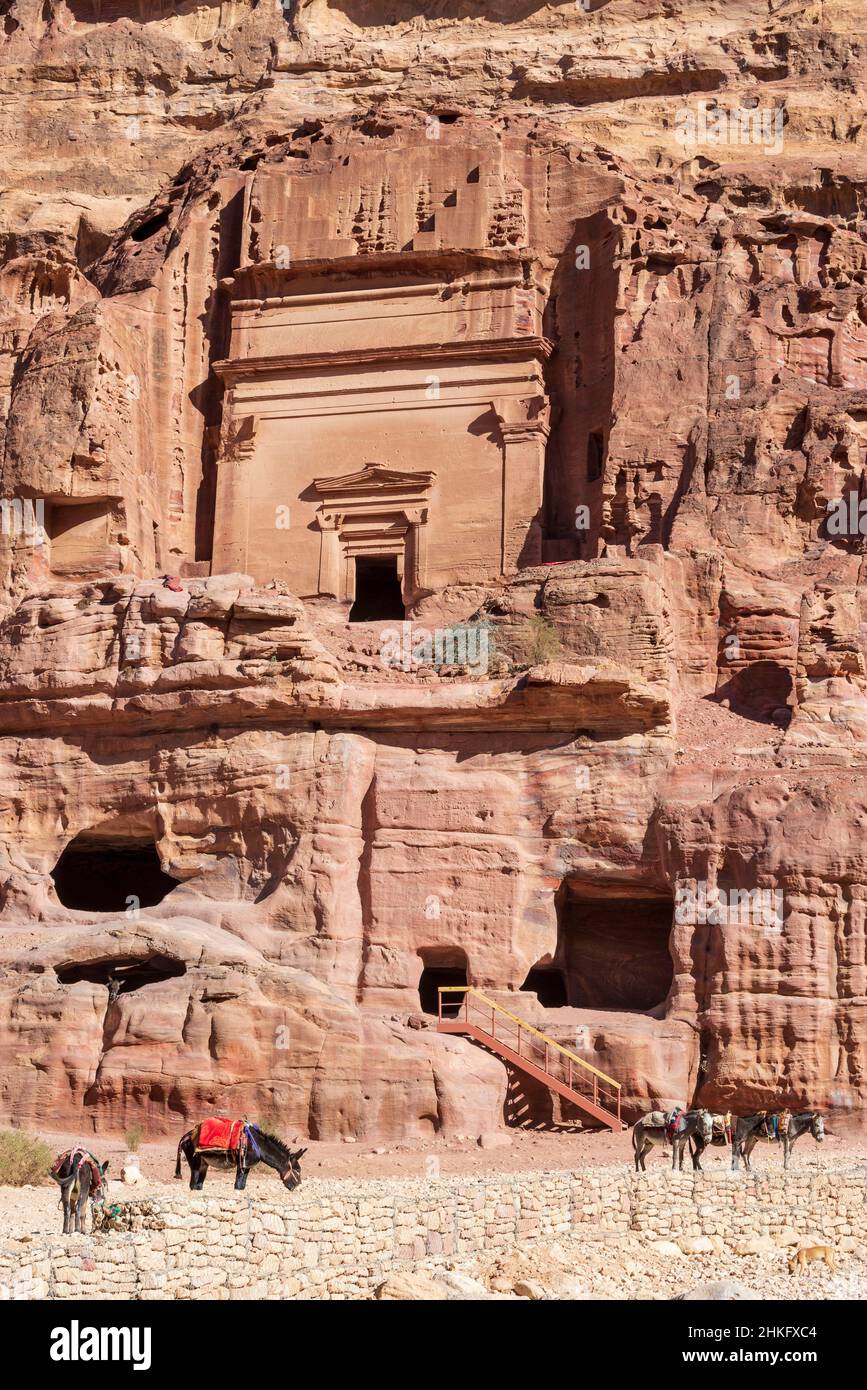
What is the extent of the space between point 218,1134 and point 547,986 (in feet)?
35.9

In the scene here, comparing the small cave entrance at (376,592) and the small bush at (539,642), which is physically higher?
the small cave entrance at (376,592)

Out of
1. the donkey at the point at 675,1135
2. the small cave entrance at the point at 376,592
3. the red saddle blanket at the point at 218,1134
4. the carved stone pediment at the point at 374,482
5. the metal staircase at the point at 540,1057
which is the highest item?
the carved stone pediment at the point at 374,482

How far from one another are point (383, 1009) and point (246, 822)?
3.85m

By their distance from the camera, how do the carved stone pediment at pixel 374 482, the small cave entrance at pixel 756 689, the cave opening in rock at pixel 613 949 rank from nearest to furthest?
the cave opening in rock at pixel 613 949 → the small cave entrance at pixel 756 689 → the carved stone pediment at pixel 374 482

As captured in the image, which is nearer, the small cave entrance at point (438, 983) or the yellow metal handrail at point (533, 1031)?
the yellow metal handrail at point (533, 1031)

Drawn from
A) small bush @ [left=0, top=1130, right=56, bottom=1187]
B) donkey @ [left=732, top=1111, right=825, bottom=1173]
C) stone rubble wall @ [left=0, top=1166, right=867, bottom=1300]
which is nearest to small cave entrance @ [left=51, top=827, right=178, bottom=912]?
small bush @ [left=0, top=1130, right=56, bottom=1187]

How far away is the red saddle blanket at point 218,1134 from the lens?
22375mm

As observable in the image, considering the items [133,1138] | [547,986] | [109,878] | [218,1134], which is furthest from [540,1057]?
[109,878]

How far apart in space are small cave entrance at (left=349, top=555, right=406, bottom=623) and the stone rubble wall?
17239 mm

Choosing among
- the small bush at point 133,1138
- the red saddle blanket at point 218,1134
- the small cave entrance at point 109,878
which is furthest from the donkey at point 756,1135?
the small cave entrance at point 109,878

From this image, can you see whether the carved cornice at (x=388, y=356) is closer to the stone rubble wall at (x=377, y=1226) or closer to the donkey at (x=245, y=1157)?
the stone rubble wall at (x=377, y=1226)

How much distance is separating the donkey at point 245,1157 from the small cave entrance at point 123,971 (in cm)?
659

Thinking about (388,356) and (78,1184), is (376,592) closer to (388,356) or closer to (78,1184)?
(388,356)

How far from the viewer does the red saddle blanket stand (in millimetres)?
22375
